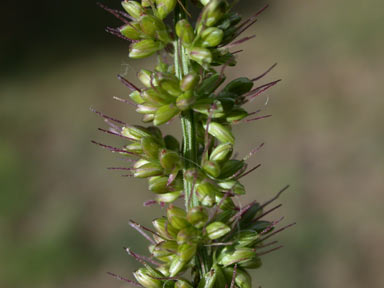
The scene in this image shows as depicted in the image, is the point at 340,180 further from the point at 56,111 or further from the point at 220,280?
the point at 220,280

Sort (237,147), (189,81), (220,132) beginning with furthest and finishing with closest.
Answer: (237,147), (220,132), (189,81)

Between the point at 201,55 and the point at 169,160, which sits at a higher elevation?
the point at 201,55

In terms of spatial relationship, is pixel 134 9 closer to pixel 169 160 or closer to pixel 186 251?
pixel 169 160

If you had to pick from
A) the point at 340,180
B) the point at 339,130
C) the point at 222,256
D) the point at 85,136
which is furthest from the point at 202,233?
the point at 85,136

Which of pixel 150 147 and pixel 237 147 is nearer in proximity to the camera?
pixel 150 147

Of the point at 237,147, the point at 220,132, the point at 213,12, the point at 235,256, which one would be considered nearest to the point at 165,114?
the point at 220,132

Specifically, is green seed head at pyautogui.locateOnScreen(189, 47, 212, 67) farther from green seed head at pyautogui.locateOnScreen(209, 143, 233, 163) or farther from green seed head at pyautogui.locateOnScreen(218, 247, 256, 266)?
green seed head at pyautogui.locateOnScreen(218, 247, 256, 266)
